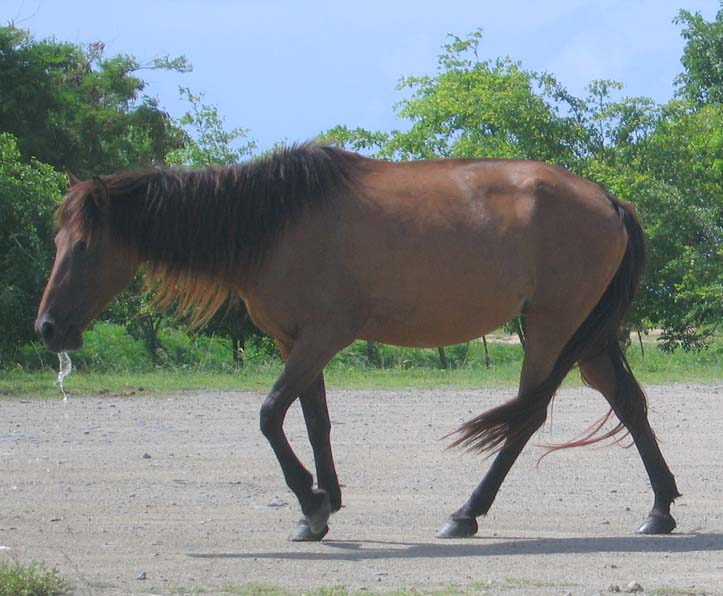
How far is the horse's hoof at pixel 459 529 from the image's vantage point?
240 inches

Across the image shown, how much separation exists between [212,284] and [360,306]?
2.75 ft

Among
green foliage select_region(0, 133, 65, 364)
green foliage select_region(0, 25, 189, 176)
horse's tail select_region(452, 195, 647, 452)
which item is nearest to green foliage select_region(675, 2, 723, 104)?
green foliage select_region(0, 25, 189, 176)

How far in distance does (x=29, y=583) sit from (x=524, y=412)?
9.58 ft

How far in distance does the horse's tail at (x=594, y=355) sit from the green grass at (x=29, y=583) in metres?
2.51

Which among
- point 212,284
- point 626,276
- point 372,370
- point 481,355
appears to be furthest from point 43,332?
point 481,355

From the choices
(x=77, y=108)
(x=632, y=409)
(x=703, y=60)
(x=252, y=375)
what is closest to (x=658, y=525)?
(x=632, y=409)

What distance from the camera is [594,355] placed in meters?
6.70

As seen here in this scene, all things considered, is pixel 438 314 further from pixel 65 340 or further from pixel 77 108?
pixel 77 108

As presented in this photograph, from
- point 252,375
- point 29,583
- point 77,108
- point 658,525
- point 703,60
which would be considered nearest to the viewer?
point 29,583

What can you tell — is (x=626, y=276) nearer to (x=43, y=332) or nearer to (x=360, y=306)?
(x=360, y=306)

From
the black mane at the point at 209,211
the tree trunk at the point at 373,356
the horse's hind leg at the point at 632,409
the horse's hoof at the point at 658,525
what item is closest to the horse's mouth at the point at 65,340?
the black mane at the point at 209,211

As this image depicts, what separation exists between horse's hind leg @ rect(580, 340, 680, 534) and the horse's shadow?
1.31 feet

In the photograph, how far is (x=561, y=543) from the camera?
584 cm

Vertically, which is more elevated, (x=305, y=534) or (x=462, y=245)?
(x=462, y=245)
